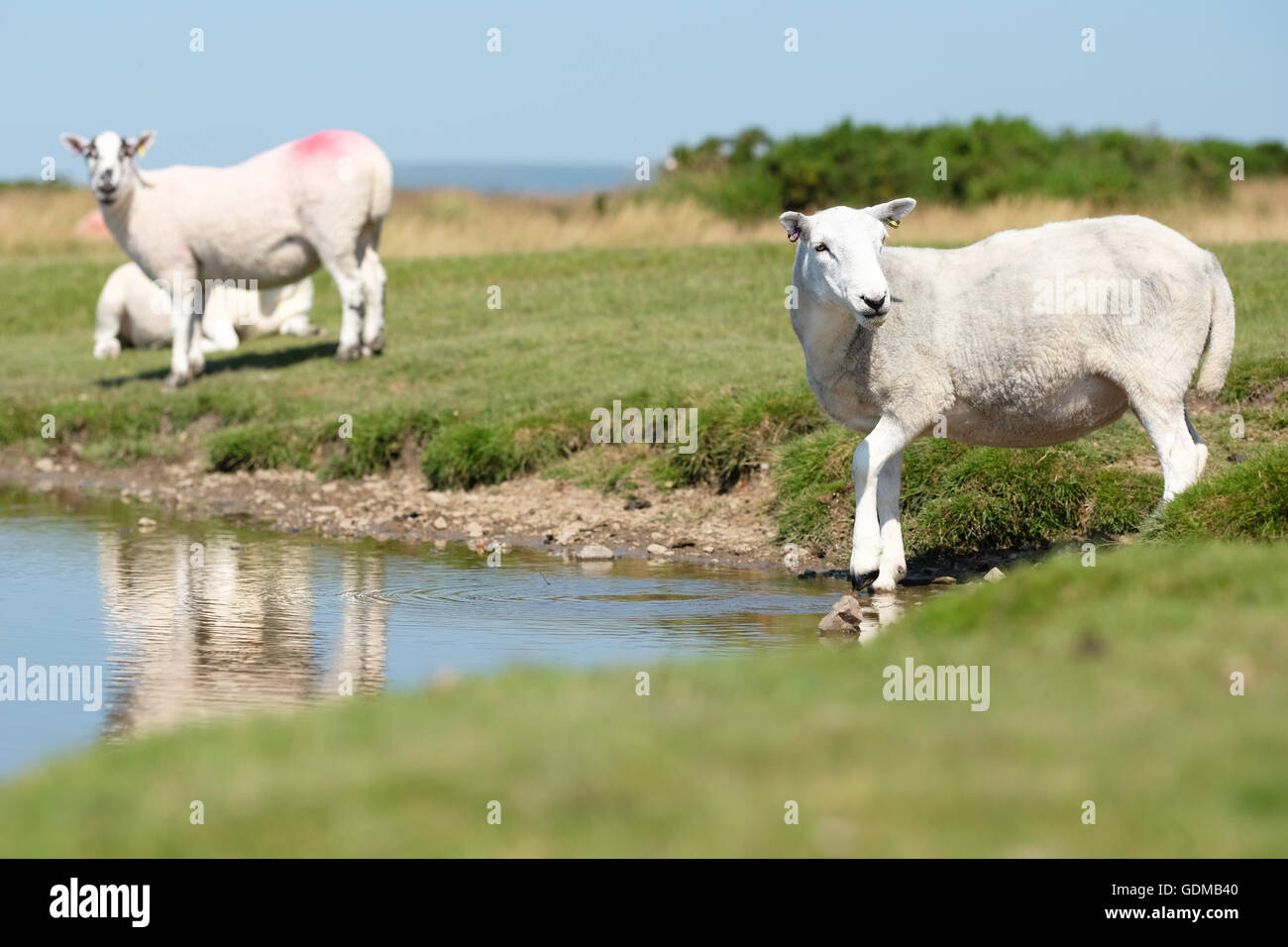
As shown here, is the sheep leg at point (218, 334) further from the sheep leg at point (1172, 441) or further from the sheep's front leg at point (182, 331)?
the sheep leg at point (1172, 441)

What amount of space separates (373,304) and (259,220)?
4.59 feet

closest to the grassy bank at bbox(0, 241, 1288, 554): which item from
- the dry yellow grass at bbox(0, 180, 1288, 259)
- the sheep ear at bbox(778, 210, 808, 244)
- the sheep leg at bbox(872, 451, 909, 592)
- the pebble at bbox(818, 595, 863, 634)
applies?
the sheep leg at bbox(872, 451, 909, 592)

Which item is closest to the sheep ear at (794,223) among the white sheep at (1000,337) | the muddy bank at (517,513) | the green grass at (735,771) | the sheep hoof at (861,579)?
the white sheep at (1000,337)

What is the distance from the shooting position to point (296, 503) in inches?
538

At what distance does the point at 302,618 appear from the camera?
9.29 m

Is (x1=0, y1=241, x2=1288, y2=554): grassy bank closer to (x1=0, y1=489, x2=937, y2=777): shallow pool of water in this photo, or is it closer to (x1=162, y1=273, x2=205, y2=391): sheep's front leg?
(x1=162, y1=273, x2=205, y2=391): sheep's front leg

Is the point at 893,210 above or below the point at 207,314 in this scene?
above

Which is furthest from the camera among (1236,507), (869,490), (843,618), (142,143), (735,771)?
(142,143)

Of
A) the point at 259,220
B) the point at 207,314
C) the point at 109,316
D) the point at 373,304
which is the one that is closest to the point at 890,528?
the point at 373,304

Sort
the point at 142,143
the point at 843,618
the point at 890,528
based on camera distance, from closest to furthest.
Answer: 1. the point at 843,618
2. the point at 890,528
3. the point at 142,143

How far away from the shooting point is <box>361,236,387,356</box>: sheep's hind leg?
17.6 m

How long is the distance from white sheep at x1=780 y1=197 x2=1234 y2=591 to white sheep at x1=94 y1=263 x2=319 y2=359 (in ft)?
39.3

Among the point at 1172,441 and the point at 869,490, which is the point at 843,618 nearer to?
the point at 869,490

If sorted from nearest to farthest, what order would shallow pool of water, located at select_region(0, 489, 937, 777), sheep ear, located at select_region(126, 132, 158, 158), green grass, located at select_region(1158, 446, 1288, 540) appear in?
shallow pool of water, located at select_region(0, 489, 937, 777) < green grass, located at select_region(1158, 446, 1288, 540) < sheep ear, located at select_region(126, 132, 158, 158)
